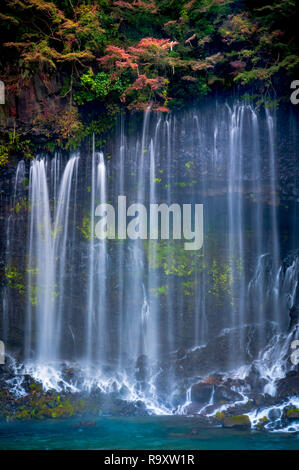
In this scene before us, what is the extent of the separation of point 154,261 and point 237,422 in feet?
19.5

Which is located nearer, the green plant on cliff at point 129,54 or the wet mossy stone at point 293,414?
the wet mossy stone at point 293,414

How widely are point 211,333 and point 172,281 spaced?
2.33 meters

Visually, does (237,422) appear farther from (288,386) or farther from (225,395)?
(288,386)

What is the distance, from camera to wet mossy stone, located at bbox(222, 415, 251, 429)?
383 inches

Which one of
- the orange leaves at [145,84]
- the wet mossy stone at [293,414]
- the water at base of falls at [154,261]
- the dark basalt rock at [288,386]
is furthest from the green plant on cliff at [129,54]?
the wet mossy stone at [293,414]

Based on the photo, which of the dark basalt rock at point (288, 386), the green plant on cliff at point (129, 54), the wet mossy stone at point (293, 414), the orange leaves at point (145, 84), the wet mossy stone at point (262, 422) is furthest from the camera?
the orange leaves at point (145, 84)

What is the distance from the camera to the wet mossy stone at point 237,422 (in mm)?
9727

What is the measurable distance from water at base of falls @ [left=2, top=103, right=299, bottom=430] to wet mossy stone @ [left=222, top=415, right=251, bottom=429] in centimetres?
301

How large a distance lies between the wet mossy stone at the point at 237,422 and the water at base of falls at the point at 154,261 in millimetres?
3007

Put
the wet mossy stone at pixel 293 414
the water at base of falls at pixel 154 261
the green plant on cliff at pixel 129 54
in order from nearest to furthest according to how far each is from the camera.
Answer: the wet mossy stone at pixel 293 414
the green plant on cliff at pixel 129 54
the water at base of falls at pixel 154 261

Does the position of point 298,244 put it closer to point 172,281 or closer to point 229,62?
point 172,281

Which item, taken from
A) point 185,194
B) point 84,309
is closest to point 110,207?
point 185,194

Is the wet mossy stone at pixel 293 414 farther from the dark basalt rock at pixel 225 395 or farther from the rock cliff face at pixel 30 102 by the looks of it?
the rock cliff face at pixel 30 102

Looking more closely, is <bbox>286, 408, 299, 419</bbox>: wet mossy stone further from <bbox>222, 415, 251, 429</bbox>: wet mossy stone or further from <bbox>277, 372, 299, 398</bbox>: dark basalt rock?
<bbox>222, 415, 251, 429</bbox>: wet mossy stone
